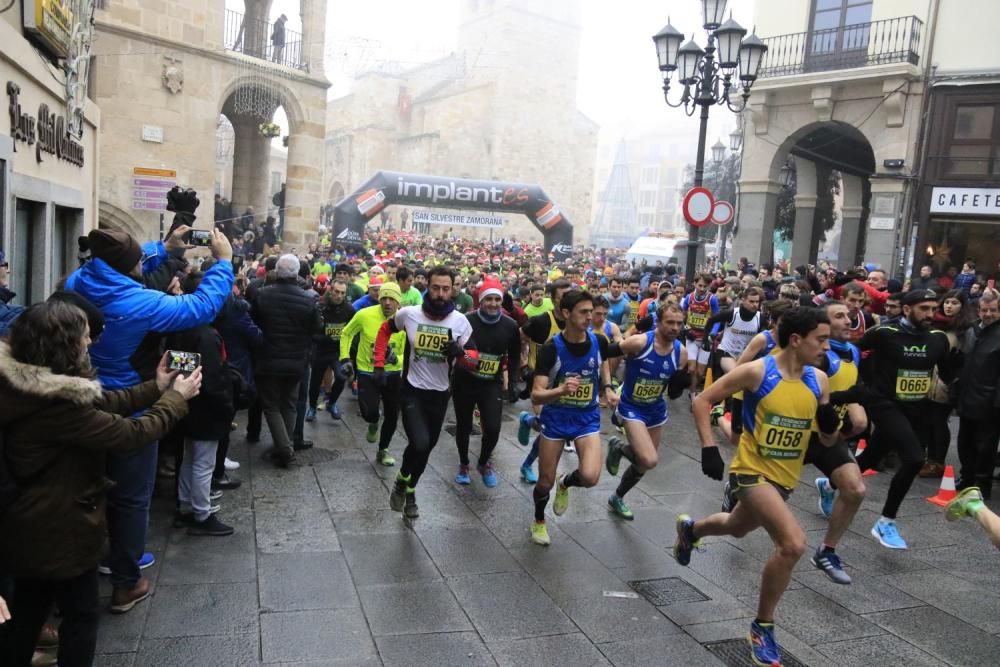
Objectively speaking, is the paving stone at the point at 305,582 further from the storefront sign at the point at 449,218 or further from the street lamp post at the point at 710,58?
the storefront sign at the point at 449,218

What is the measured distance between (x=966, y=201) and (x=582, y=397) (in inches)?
619

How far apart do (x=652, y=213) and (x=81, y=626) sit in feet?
352

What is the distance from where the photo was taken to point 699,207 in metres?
11.7

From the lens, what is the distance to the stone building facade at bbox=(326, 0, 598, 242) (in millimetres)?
63625

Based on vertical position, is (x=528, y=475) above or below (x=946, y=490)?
below

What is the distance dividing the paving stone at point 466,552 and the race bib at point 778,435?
6.04 ft

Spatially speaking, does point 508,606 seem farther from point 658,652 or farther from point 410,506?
point 410,506

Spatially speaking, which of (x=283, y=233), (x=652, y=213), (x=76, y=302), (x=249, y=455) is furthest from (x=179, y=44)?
(x=652, y=213)

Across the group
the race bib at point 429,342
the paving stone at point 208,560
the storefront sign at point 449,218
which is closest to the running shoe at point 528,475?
the race bib at point 429,342

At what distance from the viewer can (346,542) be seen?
5488 millimetres

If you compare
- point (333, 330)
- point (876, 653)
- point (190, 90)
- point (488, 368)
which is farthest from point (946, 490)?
point (190, 90)

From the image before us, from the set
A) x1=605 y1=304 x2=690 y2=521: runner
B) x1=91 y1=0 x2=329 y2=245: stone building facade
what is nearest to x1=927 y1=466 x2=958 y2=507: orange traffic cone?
x1=605 y1=304 x2=690 y2=521: runner

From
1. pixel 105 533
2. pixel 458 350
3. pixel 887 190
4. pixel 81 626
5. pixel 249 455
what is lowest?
pixel 249 455

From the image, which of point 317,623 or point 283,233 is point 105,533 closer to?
point 317,623
